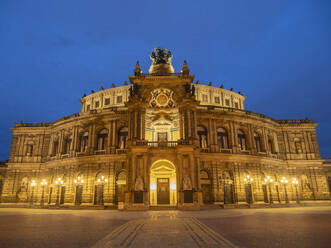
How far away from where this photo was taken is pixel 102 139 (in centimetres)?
3866

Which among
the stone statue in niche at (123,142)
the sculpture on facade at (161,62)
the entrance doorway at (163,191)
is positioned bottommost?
the entrance doorway at (163,191)

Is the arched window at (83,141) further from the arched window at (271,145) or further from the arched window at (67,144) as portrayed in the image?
the arched window at (271,145)

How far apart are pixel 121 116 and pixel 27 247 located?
30.7 metres

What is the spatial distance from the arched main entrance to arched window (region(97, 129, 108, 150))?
1048 centimetres

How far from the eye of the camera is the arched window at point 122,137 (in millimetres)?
37225

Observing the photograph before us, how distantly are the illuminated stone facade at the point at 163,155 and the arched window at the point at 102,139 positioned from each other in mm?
170

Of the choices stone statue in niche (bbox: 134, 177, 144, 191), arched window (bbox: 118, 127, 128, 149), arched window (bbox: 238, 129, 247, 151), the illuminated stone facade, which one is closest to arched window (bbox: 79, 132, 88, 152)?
the illuminated stone facade

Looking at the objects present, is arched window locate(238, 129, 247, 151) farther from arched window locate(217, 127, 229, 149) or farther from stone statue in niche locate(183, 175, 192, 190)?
stone statue in niche locate(183, 175, 192, 190)

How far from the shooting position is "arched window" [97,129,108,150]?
126 feet

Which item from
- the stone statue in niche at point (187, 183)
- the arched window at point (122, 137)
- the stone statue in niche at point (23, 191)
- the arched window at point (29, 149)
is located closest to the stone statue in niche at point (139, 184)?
the stone statue in niche at point (187, 183)

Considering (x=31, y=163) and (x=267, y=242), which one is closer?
(x=267, y=242)

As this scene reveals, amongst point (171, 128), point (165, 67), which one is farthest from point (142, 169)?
point (165, 67)

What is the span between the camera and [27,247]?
7383 mm

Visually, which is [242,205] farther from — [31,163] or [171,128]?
[31,163]
